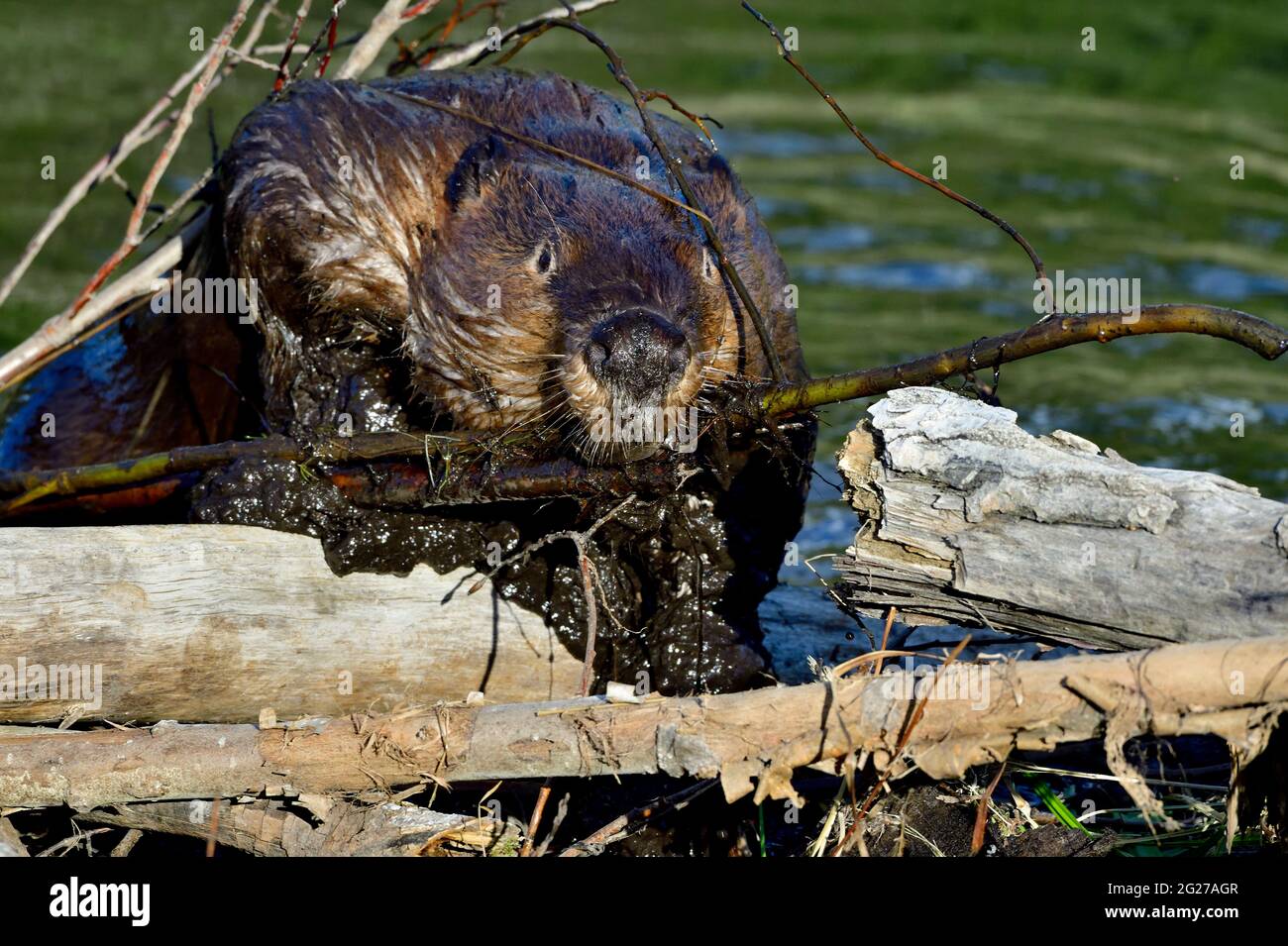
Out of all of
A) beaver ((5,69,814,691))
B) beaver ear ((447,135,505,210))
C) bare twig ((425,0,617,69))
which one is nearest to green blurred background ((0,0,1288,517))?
bare twig ((425,0,617,69))

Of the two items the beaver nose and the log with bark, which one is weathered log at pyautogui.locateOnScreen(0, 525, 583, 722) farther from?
the beaver nose

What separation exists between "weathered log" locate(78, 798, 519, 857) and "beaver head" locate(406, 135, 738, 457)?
98 centimetres

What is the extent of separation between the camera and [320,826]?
3.29 m

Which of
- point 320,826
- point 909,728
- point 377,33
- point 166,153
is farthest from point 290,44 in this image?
point 909,728

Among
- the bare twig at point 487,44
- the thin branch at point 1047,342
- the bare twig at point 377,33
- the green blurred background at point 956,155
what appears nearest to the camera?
the thin branch at point 1047,342

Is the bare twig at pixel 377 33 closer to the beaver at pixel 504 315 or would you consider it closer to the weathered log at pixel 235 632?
the beaver at pixel 504 315

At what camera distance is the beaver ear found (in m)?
4.09

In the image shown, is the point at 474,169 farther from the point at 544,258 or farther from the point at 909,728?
the point at 909,728

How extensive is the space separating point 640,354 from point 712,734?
952mm

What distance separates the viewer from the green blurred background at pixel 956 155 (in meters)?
8.09

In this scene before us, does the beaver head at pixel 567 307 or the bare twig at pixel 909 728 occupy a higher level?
the beaver head at pixel 567 307

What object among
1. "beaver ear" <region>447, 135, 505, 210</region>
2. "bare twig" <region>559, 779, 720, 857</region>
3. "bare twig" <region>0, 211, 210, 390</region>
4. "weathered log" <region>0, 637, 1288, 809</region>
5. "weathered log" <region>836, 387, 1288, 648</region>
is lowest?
"bare twig" <region>559, 779, 720, 857</region>

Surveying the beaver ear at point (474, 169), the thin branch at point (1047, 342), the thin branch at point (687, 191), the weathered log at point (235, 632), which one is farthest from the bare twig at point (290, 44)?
the thin branch at point (1047, 342)
